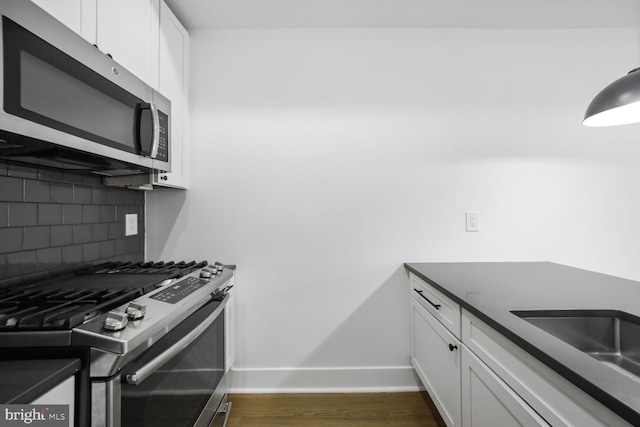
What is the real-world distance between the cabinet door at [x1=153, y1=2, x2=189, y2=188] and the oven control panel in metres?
0.56

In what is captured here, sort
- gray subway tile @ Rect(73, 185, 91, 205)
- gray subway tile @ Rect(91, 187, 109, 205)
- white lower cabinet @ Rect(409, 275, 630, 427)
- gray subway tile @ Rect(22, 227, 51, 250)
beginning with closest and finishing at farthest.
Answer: white lower cabinet @ Rect(409, 275, 630, 427), gray subway tile @ Rect(22, 227, 51, 250), gray subway tile @ Rect(73, 185, 91, 205), gray subway tile @ Rect(91, 187, 109, 205)

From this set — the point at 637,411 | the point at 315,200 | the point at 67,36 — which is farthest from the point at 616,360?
the point at 67,36

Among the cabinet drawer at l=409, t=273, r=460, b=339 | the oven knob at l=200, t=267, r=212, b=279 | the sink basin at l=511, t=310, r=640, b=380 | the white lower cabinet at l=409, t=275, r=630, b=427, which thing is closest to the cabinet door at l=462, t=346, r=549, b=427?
the white lower cabinet at l=409, t=275, r=630, b=427

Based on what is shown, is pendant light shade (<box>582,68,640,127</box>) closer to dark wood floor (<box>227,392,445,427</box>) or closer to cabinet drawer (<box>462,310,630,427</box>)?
cabinet drawer (<box>462,310,630,427</box>)

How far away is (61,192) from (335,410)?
184cm

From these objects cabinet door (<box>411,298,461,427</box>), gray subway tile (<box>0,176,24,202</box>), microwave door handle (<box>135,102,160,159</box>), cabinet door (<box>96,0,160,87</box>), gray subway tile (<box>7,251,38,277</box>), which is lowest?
cabinet door (<box>411,298,461,427</box>)

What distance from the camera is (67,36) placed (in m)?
0.94

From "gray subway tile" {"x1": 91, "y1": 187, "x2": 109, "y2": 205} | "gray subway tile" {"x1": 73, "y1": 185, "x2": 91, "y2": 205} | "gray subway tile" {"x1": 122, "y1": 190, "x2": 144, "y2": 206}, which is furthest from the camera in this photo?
"gray subway tile" {"x1": 122, "y1": 190, "x2": 144, "y2": 206}

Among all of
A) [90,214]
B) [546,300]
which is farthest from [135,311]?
[546,300]

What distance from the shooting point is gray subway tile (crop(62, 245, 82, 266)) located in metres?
1.37

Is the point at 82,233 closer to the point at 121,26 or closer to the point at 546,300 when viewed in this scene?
the point at 121,26

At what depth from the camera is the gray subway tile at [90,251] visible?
1.49m

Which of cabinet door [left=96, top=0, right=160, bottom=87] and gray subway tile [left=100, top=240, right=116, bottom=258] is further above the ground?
cabinet door [left=96, top=0, right=160, bottom=87]

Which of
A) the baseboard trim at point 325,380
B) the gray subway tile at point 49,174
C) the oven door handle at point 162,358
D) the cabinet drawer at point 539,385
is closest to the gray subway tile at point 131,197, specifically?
the gray subway tile at point 49,174
